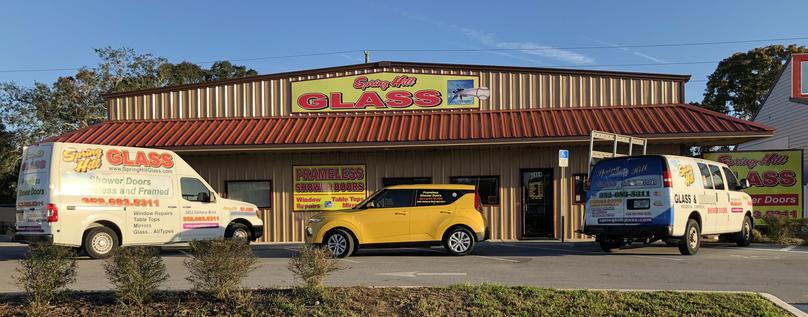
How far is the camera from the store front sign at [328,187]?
19.1 meters

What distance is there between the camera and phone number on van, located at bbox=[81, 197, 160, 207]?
13.4 metres

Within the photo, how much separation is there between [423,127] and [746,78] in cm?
3726

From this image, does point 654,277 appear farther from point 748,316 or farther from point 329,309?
point 329,309

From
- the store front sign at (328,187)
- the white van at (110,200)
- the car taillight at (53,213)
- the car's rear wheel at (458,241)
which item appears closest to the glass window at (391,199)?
the car's rear wheel at (458,241)

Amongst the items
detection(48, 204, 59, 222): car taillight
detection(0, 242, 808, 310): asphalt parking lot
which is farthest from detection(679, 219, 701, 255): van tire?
detection(48, 204, 59, 222): car taillight

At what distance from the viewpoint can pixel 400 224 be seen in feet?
43.2

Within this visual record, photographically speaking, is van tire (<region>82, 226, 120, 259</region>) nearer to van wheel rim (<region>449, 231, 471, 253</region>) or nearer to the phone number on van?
the phone number on van

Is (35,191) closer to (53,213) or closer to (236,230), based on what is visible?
(53,213)

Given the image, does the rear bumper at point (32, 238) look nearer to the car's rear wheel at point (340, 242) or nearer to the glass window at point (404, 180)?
the car's rear wheel at point (340, 242)

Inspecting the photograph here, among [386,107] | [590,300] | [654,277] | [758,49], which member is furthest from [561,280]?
[758,49]

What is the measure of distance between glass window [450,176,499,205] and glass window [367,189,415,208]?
221 inches

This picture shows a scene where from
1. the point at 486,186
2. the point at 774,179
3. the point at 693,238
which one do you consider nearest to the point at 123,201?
the point at 486,186

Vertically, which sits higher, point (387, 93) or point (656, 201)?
point (387, 93)

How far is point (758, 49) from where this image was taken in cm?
4603
